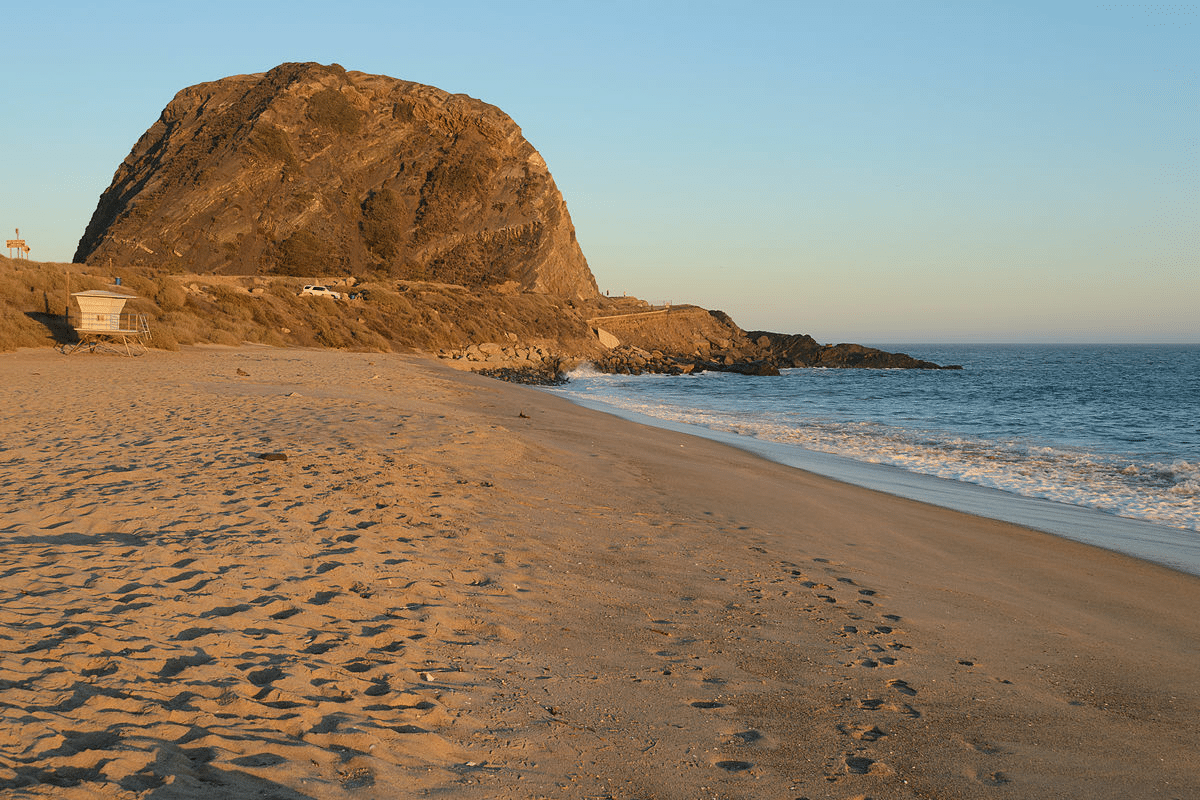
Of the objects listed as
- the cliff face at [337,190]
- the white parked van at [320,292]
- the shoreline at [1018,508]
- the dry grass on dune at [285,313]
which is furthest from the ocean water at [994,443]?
the cliff face at [337,190]

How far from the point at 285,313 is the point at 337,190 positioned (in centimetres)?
3735

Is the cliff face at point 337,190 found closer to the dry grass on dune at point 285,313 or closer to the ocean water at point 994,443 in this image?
the dry grass on dune at point 285,313

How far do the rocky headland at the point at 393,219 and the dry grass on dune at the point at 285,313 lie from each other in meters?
0.34

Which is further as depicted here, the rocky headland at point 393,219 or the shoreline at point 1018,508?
the rocky headland at point 393,219

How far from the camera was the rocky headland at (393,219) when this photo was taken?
183 feet

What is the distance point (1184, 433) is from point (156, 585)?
Result: 25.2 m

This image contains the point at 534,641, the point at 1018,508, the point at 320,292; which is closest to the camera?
the point at 534,641

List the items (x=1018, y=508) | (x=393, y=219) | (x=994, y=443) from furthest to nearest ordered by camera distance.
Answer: (x=393, y=219) → (x=994, y=443) → (x=1018, y=508)

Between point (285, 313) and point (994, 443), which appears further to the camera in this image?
point (285, 313)

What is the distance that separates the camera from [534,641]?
438 centimetres

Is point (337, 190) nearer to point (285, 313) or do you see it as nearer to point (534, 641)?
point (285, 313)

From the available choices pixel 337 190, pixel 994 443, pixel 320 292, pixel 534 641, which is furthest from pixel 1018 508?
pixel 337 190

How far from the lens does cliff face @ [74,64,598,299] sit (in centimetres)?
6319

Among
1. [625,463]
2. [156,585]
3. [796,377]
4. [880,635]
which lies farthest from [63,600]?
[796,377]
